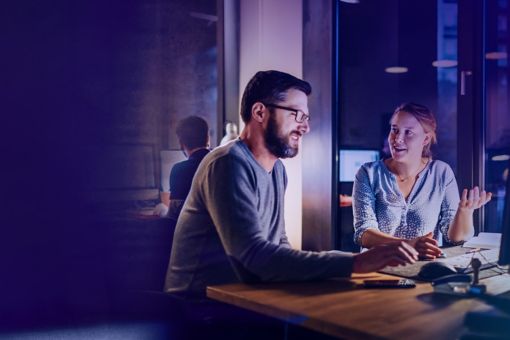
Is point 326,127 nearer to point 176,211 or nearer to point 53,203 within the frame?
point 176,211

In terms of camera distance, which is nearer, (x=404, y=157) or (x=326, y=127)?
(x=404, y=157)

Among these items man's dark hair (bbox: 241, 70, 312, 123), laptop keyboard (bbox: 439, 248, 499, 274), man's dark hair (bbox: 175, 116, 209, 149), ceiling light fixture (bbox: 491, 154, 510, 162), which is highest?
man's dark hair (bbox: 241, 70, 312, 123)

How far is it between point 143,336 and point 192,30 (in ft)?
17.6

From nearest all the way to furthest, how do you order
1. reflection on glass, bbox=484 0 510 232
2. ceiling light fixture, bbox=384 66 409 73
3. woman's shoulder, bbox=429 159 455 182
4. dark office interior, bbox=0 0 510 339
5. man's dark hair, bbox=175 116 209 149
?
dark office interior, bbox=0 0 510 339
woman's shoulder, bbox=429 159 455 182
reflection on glass, bbox=484 0 510 232
man's dark hair, bbox=175 116 209 149
ceiling light fixture, bbox=384 66 409 73

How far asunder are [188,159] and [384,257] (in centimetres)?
Answer: 218

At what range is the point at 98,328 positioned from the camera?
55.7 inches

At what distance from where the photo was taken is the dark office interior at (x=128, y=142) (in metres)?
1.51

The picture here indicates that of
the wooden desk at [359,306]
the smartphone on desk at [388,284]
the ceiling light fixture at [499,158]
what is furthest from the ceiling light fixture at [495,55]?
the smartphone on desk at [388,284]

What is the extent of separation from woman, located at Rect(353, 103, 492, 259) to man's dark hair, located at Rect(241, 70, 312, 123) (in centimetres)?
88

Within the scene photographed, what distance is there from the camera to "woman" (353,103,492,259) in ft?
8.94

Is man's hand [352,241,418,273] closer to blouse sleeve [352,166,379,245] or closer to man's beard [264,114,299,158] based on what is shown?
man's beard [264,114,299,158]

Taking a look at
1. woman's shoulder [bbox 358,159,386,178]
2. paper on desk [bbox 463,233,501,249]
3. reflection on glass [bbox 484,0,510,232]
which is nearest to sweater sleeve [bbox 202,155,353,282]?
paper on desk [bbox 463,233,501,249]

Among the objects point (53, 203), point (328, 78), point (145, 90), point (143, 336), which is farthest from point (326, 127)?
point (145, 90)

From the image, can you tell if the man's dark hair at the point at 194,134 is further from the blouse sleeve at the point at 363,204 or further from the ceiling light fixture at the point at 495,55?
the ceiling light fixture at the point at 495,55
